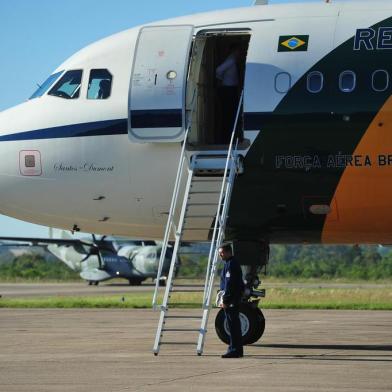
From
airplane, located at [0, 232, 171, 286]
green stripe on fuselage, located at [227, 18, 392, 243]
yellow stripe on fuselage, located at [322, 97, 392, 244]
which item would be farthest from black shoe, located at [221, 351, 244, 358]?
airplane, located at [0, 232, 171, 286]

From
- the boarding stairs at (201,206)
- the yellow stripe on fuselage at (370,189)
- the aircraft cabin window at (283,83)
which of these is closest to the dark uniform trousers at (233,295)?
the boarding stairs at (201,206)

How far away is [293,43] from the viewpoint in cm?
1689

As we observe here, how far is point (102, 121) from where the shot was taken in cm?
1764

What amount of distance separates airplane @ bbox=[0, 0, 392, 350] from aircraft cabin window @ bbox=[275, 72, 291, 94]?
22 millimetres

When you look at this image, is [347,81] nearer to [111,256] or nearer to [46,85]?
[46,85]

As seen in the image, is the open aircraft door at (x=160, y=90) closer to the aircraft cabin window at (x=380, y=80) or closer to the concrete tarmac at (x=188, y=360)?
the aircraft cabin window at (x=380, y=80)

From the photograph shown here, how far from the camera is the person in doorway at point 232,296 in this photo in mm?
16078

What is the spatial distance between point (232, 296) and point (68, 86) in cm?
493

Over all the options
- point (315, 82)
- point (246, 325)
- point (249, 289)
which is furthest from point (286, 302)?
point (315, 82)

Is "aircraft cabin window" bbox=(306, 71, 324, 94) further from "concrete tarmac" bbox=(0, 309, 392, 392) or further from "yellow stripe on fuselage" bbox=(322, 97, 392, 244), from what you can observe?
"concrete tarmac" bbox=(0, 309, 392, 392)

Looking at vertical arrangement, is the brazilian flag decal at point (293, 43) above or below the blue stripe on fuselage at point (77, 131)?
above

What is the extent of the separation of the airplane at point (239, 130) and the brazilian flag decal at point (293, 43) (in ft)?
0.05

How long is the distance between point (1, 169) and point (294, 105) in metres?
5.22

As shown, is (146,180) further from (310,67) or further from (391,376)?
(391,376)
